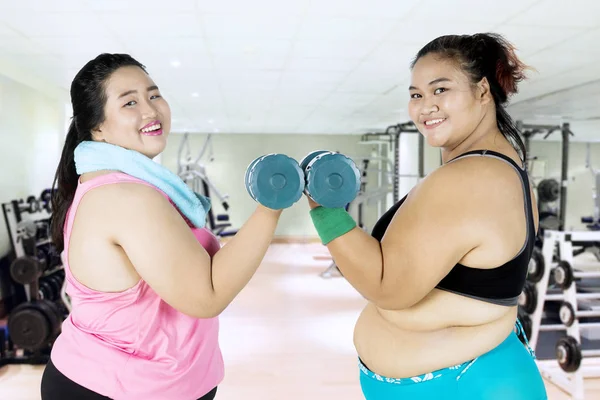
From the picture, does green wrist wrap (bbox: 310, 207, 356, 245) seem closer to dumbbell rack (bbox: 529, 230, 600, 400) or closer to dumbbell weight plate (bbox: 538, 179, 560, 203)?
dumbbell rack (bbox: 529, 230, 600, 400)

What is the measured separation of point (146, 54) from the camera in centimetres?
312

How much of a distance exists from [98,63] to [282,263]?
19.9 ft

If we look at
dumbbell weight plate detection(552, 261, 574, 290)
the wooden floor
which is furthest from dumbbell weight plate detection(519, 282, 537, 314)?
the wooden floor

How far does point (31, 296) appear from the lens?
9.99ft

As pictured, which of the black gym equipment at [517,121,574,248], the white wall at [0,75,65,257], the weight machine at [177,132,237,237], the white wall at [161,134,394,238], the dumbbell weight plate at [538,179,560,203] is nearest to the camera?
the white wall at [0,75,65,257]

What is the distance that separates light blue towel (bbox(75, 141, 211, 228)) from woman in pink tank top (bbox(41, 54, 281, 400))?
0.02 m

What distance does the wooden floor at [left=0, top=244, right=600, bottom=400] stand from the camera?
2559mm

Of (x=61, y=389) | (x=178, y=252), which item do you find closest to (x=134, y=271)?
(x=178, y=252)

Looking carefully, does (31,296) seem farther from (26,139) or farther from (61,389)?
(61,389)

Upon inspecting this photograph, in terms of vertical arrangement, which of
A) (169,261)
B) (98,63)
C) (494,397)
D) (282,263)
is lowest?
(282,263)

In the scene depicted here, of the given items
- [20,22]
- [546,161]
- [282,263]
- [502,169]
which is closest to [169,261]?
[502,169]

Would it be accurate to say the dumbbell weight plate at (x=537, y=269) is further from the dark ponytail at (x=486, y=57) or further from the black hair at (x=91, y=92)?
the black hair at (x=91, y=92)

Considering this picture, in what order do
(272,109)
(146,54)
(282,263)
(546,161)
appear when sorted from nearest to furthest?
(146,54) → (272,109) → (282,263) → (546,161)

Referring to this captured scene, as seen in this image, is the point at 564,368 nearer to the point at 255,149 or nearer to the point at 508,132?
the point at 508,132
